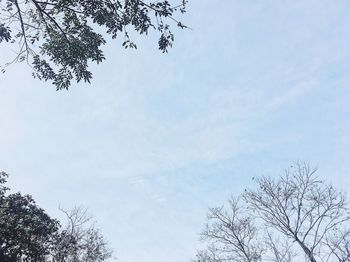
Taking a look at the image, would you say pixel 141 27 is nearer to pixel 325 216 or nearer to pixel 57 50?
pixel 57 50

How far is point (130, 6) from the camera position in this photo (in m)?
9.02

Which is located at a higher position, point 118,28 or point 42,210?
point 42,210

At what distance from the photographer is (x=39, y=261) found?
25.8 metres

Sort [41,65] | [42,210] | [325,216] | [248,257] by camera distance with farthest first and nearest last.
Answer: [42,210]
[248,257]
[325,216]
[41,65]

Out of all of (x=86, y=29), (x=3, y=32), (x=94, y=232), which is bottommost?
(x=3, y=32)

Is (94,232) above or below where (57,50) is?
above

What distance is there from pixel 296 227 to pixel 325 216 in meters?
1.88

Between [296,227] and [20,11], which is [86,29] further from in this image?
[296,227]

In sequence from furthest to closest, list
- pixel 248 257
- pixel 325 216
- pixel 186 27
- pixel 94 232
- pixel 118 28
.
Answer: pixel 94 232
pixel 248 257
pixel 325 216
pixel 118 28
pixel 186 27

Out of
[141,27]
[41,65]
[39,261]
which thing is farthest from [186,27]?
[39,261]

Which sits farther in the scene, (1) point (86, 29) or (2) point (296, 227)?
(2) point (296, 227)

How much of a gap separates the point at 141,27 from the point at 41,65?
3573 millimetres

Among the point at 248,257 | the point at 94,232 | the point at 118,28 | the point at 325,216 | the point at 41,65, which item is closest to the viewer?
the point at 118,28

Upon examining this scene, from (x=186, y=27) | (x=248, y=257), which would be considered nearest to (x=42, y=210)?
(x=248, y=257)
